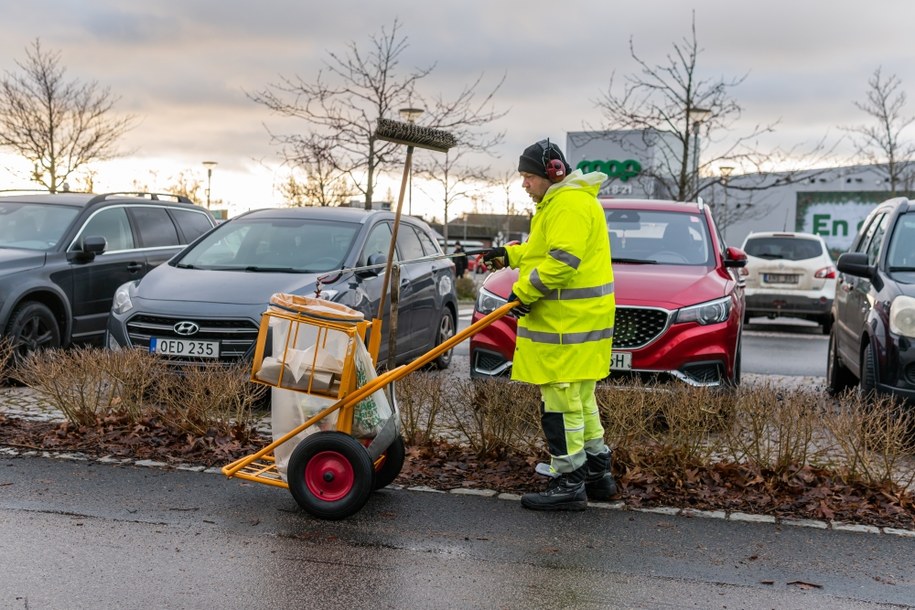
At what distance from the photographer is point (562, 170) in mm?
5426

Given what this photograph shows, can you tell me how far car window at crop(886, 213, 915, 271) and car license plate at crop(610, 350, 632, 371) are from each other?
2.30 m

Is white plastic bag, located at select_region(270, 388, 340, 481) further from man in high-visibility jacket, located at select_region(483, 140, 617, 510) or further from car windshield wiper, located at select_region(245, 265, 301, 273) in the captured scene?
car windshield wiper, located at select_region(245, 265, 301, 273)

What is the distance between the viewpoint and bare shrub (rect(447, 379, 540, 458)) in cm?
623

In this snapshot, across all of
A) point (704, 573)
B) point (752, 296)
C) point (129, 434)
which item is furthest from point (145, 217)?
point (752, 296)

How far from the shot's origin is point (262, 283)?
848 centimetres

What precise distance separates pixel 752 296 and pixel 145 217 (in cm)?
1054

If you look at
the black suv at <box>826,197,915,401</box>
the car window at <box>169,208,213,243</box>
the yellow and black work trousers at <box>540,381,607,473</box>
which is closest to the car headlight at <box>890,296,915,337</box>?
the black suv at <box>826,197,915,401</box>

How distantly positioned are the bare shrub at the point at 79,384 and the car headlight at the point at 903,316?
17.2 ft

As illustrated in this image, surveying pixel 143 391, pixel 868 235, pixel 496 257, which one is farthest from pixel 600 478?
pixel 868 235

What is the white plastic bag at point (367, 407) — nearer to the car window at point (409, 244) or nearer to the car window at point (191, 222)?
the car window at point (409, 244)

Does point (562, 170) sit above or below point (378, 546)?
above

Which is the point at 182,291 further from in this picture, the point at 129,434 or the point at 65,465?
the point at 65,465

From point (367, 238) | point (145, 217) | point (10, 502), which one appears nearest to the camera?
point (10, 502)

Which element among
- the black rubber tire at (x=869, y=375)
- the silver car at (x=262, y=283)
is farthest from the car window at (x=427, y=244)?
the black rubber tire at (x=869, y=375)
